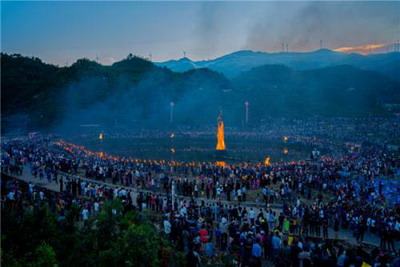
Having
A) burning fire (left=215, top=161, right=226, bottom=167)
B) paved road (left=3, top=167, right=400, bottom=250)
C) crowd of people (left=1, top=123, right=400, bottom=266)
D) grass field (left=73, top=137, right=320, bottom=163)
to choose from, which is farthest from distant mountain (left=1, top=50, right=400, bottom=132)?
paved road (left=3, top=167, right=400, bottom=250)

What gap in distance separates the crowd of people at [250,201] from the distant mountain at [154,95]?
43730 mm

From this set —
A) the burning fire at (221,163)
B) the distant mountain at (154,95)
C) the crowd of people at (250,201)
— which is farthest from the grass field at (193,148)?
the distant mountain at (154,95)

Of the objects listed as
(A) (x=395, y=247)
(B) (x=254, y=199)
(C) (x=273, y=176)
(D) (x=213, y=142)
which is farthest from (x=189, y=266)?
(D) (x=213, y=142)

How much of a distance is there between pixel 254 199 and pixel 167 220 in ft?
36.3

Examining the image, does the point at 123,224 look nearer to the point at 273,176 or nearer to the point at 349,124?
the point at 273,176

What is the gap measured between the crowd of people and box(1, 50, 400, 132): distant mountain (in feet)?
143

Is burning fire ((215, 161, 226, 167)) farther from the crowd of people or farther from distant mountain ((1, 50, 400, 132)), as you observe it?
distant mountain ((1, 50, 400, 132))

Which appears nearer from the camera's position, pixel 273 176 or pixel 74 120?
pixel 273 176

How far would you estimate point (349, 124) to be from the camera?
82.6m

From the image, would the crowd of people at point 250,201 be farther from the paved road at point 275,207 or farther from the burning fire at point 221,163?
the burning fire at point 221,163

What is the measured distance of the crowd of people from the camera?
46.4ft

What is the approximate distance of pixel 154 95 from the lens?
9700 centimetres

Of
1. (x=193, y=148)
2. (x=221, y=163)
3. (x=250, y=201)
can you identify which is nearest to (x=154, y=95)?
(x=193, y=148)

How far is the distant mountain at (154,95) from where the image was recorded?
3103 inches
